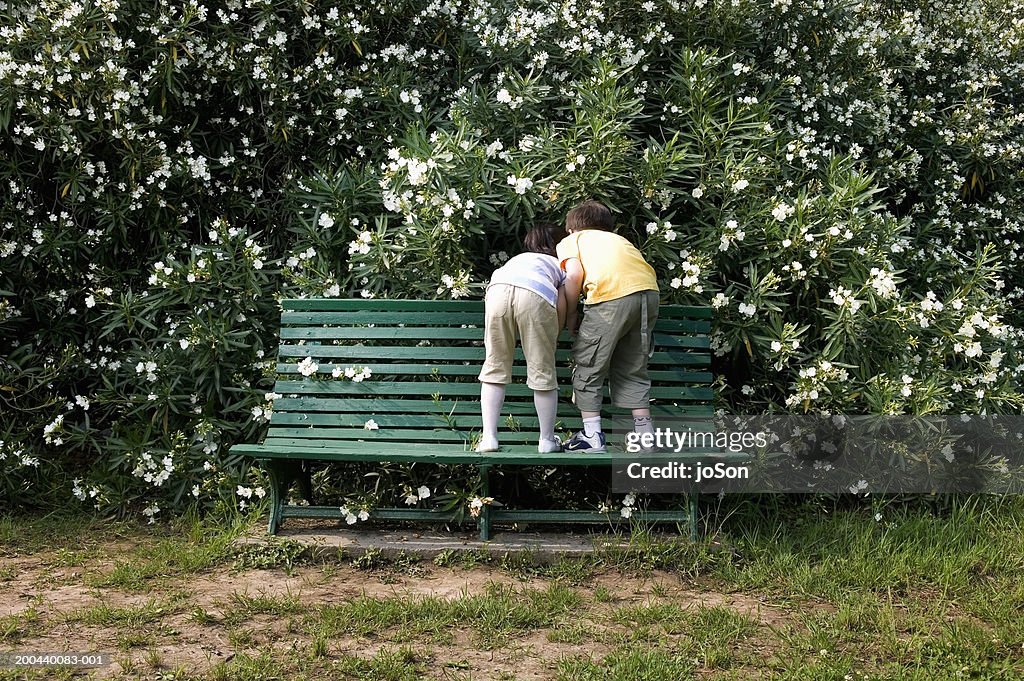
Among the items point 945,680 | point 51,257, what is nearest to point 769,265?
point 945,680

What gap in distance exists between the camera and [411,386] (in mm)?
4598

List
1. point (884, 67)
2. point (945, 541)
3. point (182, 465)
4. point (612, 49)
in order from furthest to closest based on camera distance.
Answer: point (884, 67) → point (612, 49) → point (182, 465) → point (945, 541)

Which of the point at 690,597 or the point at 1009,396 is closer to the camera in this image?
the point at 690,597

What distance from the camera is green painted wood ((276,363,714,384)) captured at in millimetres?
4598

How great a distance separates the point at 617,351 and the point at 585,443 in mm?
465

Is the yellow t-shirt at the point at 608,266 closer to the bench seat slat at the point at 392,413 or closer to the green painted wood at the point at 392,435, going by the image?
the bench seat slat at the point at 392,413

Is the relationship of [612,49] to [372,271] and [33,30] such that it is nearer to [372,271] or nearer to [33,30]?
[372,271]

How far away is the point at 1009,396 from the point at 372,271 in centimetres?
340

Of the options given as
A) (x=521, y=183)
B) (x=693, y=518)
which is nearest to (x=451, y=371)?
(x=521, y=183)

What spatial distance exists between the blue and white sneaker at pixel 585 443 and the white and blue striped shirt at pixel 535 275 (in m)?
0.65

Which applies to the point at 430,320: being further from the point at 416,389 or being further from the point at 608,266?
the point at 608,266

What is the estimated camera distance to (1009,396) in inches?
196

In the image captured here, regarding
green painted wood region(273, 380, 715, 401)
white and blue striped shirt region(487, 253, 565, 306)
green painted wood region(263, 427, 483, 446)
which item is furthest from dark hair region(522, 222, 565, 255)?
green painted wood region(263, 427, 483, 446)

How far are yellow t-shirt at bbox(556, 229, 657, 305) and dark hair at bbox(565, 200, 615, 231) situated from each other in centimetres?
7
